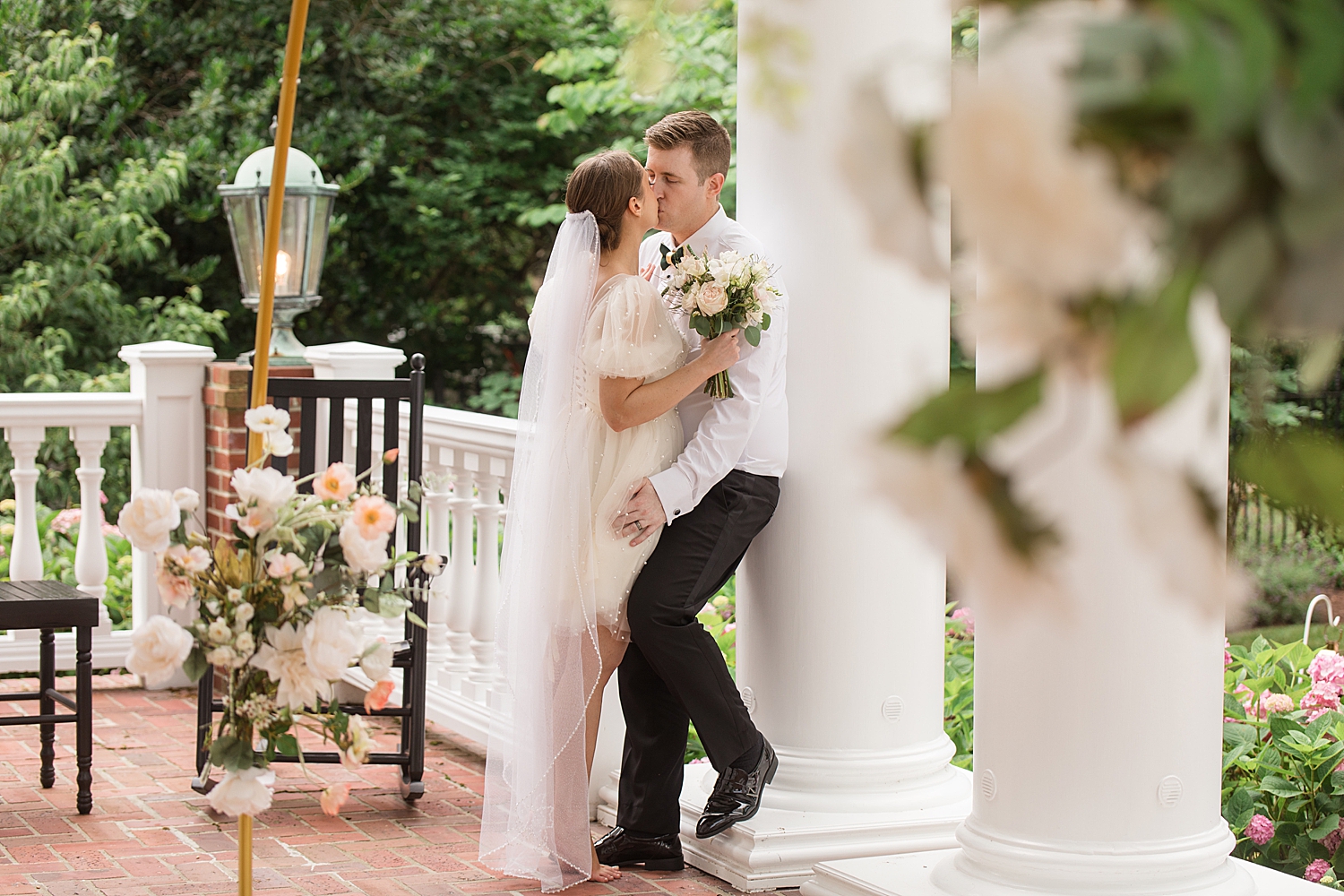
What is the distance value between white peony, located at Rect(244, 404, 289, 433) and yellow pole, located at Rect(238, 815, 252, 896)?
1.67ft

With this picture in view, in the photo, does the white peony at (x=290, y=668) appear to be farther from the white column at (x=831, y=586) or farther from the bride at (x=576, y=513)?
the white column at (x=831, y=586)

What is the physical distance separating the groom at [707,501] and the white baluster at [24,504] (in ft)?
9.71

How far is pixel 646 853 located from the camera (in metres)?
3.76

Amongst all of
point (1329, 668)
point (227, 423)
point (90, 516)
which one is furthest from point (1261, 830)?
point (90, 516)

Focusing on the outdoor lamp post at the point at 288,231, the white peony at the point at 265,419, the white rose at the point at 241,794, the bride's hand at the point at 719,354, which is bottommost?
Answer: the white rose at the point at 241,794

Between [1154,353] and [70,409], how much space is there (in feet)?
19.1

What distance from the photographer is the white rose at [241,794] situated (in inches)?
73.8

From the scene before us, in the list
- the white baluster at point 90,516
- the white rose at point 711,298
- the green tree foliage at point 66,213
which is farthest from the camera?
the green tree foliage at point 66,213

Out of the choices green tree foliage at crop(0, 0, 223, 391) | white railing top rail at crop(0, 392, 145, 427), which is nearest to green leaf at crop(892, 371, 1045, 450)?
white railing top rail at crop(0, 392, 145, 427)

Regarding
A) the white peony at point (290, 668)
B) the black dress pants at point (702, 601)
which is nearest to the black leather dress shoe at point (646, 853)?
the black dress pants at point (702, 601)

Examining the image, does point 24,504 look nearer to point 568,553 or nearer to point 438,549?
point 438,549

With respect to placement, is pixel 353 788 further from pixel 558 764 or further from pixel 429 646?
pixel 558 764

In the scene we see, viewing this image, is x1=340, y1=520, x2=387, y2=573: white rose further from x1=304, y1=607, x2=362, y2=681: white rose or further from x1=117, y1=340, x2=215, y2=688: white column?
x1=117, y1=340, x2=215, y2=688: white column

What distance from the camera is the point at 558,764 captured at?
3621 mm
